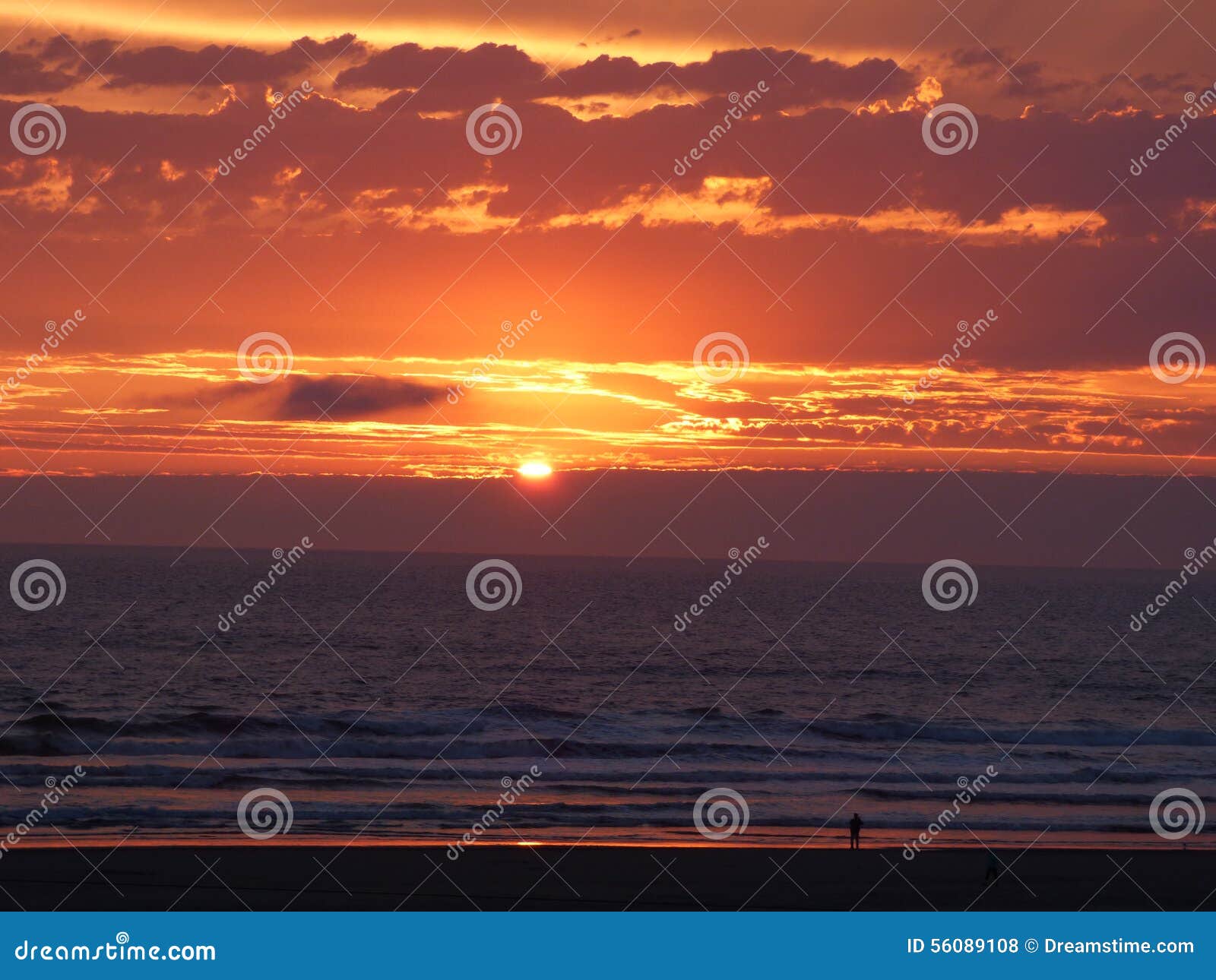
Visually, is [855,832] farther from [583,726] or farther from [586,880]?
[583,726]

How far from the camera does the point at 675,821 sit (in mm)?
28891

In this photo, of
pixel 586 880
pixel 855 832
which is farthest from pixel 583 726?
pixel 586 880

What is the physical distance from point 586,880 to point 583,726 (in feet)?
80.4

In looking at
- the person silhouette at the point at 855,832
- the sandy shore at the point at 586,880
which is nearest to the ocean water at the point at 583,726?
the person silhouette at the point at 855,832

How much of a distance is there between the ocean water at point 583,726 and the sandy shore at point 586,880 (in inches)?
83.7

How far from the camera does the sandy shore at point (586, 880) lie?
20.6 metres

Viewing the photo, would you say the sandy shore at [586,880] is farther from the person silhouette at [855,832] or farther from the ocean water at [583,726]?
the ocean water at [583,726]

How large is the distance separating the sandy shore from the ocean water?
2.13m

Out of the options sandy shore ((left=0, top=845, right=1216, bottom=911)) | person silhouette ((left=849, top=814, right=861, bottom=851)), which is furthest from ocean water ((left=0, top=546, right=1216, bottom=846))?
sandy shore ((left=0, top=845, right=1216, bottom=911))

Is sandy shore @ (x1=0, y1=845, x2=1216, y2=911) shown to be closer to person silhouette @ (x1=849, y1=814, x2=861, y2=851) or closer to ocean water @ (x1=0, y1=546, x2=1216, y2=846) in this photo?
person silhouette @ (x1=849, y1=814, x2=861, y2=851)

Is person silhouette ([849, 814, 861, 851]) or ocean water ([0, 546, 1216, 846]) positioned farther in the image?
ocean water ([0, 546, 1216, 846])

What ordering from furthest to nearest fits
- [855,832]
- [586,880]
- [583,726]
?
[583,726]
[855,832]
[586,880]

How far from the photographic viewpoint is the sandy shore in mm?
20562

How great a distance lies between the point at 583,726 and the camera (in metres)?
46.7
